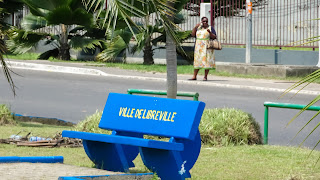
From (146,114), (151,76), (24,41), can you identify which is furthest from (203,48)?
(146,114)

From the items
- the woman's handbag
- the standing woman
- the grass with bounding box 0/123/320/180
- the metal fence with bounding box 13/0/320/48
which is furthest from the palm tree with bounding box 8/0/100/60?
the grass with bounding box 0/123/320/180

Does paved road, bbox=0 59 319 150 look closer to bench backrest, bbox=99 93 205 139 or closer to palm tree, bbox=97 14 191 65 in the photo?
palm tree, bbox=97 14 191 65

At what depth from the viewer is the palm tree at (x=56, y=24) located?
2473cm

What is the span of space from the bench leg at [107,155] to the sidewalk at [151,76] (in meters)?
11.7

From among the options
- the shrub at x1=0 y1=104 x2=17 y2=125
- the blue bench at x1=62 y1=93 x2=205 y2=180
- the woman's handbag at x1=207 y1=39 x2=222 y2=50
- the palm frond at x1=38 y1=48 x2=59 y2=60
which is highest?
the woman's handbag at x1=207 y1=39 x2=222 y2=50

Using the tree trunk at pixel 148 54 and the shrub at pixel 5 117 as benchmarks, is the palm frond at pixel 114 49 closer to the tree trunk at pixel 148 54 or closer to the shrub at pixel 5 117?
the tree trunk at pixel 148 54

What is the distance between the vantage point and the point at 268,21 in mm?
25516

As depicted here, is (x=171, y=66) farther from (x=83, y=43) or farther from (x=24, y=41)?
(x=24, y=41)

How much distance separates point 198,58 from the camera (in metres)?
21.2

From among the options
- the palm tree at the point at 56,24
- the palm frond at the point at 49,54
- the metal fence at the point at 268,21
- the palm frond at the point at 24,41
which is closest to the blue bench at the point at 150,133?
the metal fence at the point at 268,21

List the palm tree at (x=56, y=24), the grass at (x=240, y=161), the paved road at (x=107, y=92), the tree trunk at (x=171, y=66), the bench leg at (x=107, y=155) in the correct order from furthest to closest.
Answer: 1. the palm tree at (x=56, y=24)
2. the paved road at (x=107, y=92)
3. the tree trunk at (x=171, y=66)
4. the grass at (x=240, y=161)
5. the bench leg at (x=107, y=155)

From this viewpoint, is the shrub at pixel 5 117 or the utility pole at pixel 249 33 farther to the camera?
the utility pole at pixel 249 33

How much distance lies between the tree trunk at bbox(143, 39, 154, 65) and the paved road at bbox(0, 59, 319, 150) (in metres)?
3.15

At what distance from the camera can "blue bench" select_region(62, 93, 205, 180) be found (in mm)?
6863
